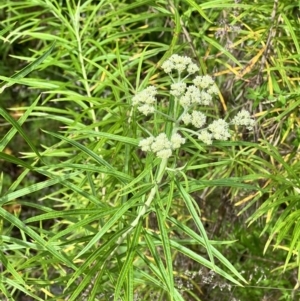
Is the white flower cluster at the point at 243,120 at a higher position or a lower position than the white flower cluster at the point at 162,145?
lower

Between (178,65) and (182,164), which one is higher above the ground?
(178,65)

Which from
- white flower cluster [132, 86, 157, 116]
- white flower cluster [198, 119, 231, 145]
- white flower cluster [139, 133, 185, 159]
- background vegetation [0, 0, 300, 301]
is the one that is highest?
white flower cluster [132, 86, 157, 116]

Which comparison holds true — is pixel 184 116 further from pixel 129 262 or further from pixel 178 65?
pixel 129 262

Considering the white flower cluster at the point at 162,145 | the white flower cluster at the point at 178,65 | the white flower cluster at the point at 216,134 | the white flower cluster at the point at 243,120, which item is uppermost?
the white flower cluster at the point at 178,65

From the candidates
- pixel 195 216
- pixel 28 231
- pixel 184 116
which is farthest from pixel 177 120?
pixel 28 231

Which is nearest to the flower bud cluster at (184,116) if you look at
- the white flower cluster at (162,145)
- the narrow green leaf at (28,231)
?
the white flower cluster at (162,145)

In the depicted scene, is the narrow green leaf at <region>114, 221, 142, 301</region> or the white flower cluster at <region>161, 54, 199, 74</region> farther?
the white flower cluster at <region>161, 54, 199, 74</region>

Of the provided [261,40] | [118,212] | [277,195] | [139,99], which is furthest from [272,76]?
[118,212]

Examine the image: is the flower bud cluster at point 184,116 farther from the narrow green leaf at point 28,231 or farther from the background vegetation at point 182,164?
the narrow green leaf at point 28,231

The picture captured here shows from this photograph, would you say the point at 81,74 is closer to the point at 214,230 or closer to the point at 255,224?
the point at 214,230

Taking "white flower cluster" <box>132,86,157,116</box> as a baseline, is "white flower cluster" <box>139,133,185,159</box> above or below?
below

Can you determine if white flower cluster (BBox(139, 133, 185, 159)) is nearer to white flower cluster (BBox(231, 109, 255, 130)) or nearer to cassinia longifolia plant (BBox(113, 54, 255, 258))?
cassinia longifolia plant (BBox(113, 54, 255, 258))

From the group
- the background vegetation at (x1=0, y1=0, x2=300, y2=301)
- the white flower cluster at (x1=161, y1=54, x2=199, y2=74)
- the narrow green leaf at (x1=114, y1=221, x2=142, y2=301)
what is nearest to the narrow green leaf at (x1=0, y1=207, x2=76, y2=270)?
the background vegetation at (x1=0, y1=0, x2=300, y2=301)
